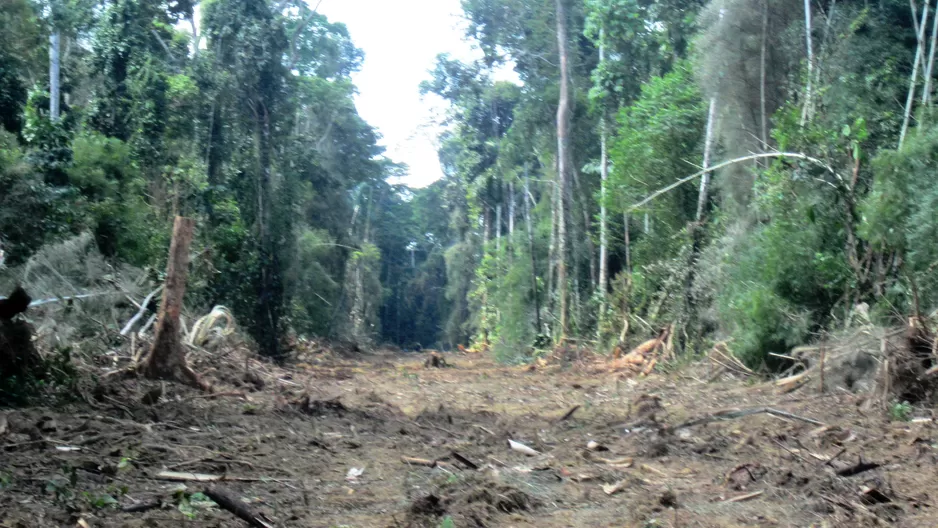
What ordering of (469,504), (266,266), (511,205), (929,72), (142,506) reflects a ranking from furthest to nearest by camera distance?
(511,205)
(266,266)
(929,72)
(469,504)
(142,506)

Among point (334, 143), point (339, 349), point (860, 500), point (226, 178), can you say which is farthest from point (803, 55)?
point (334, 143)

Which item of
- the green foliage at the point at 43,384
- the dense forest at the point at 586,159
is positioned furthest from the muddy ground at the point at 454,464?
the dense forest at the point at 586,159

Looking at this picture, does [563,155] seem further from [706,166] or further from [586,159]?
[706,166]

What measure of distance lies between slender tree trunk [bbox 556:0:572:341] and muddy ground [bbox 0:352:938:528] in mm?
11813

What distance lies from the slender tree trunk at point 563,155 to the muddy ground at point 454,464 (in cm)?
1181

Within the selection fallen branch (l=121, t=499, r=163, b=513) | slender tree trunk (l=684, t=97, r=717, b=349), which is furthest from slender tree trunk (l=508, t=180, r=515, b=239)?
fallen branch (l=121, t=499, r=163, b=513)

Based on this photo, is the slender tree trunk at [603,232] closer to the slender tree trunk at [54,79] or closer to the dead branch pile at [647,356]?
the dead branch pile at [647,356]

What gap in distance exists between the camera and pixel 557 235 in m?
24.7

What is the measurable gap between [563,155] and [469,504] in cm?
1856

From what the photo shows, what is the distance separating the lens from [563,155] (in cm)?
2306

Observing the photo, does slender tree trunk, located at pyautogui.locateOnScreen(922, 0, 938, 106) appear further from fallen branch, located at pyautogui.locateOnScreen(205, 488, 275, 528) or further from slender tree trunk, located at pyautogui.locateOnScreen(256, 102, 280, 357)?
slender tree trunk, located at pyautogui.locateOnScreen(256, 102, 280, 357)

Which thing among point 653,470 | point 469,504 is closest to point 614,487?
point 653,470

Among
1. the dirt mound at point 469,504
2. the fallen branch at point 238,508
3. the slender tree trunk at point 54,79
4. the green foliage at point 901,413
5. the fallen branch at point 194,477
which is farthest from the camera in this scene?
the slender tree trunk at point 54,79

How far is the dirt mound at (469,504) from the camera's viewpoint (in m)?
4.94
